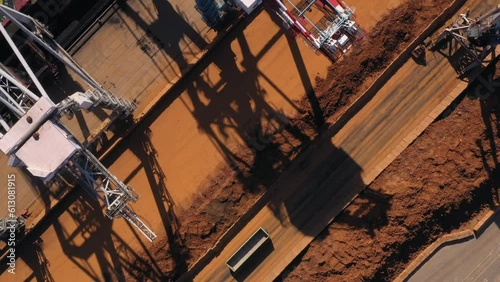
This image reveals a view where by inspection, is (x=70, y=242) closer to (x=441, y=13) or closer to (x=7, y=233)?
(x=7, y=233)

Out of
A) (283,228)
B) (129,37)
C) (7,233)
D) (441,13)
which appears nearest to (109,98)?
(129,37)

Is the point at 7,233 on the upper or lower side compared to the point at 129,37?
lower

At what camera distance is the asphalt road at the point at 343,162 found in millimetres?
37219

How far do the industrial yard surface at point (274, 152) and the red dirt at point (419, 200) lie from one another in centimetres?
10

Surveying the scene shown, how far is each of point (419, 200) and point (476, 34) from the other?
14.2 meters

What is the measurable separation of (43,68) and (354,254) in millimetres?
32340

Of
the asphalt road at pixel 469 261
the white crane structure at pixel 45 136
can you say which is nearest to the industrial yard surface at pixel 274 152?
the asphalt road at pixel 469 261

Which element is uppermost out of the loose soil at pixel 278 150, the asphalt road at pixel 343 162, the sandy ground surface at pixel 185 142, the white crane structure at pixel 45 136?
the white crane structure at pixel 45 136

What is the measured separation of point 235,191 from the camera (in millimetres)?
37719

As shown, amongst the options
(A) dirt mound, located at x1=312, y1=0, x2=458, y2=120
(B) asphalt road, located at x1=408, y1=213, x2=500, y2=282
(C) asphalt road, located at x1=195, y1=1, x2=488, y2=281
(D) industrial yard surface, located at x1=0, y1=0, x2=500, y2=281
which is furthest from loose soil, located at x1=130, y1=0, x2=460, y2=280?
(B) asphalt road, located at x1=408, y1=213, x2=500, y2=282

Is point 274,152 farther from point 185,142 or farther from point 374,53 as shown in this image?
point 374,53

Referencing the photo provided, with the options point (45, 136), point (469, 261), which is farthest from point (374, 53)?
point (45, 136)

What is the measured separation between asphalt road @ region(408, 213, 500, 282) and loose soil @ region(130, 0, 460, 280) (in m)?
15.3

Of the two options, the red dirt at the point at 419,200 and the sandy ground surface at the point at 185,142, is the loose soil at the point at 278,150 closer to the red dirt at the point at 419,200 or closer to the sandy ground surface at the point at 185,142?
the sandy ground surface at the point at 185,142
